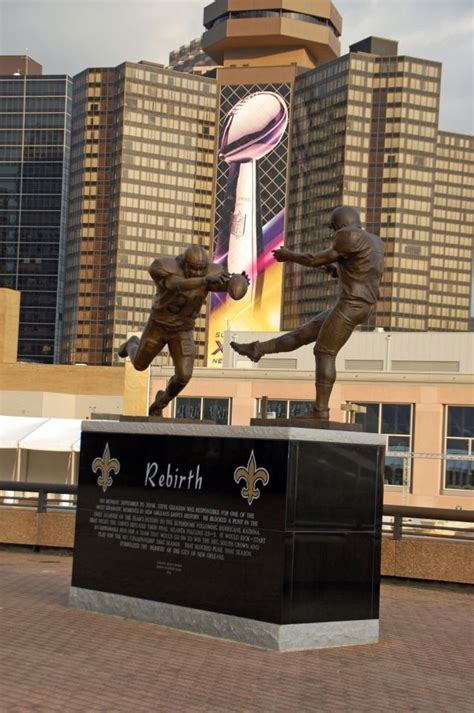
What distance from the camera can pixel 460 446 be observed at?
52625 millimetres

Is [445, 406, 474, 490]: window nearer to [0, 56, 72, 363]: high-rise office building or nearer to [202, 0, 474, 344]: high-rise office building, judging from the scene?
[202, 0, 474, 344]: high-rise office building

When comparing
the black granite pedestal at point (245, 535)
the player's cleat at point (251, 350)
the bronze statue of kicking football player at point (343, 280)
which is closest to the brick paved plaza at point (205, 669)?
the black granite pedestal at point (245, 535)

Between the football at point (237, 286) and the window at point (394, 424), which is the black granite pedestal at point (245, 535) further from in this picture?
the window at point (394, 424)

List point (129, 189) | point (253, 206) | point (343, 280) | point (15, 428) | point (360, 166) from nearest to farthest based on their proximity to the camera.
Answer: point (343, 280) < point (15, 428) < point (360, 166) < point (253, 206) < point (129, 189)

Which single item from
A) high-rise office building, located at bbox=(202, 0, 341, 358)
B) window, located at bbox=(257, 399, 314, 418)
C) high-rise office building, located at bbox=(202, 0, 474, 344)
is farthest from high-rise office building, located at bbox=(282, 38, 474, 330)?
window, located at bbox=(257, 399, 314, 418)

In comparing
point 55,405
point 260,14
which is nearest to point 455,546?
point 55,405

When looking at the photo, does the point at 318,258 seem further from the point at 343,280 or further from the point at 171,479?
the point at 171,479

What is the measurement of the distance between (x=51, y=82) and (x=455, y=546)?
18733 centimetres

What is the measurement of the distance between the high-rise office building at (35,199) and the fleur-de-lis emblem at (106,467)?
6936 inches

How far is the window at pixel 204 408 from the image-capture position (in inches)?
2279

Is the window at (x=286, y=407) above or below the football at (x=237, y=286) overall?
below

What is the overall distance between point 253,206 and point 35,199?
39.9 metres

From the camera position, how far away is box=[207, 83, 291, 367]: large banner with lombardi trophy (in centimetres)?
16988

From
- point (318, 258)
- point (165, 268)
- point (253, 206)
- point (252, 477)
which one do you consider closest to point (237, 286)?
point (318, 258)
